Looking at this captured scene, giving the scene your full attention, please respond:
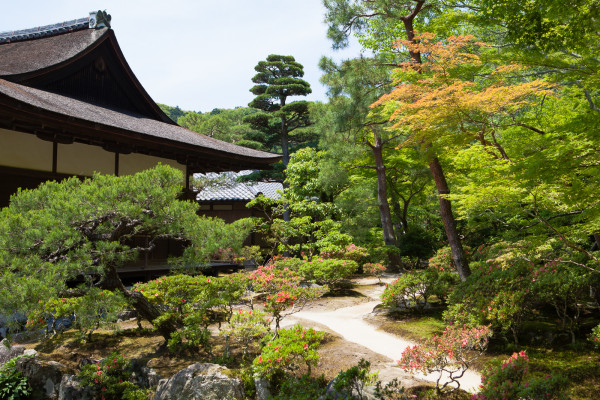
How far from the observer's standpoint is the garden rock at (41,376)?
17.3 feet

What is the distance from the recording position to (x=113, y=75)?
1134 centimetres

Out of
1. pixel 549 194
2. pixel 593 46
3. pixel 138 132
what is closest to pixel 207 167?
pixel 138 132

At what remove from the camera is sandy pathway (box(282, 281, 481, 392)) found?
5047 millimetres

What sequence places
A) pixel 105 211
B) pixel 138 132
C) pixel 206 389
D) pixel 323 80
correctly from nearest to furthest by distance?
pixel 105 211
pixel 206 389
pixel 138 132
pixel 323 80

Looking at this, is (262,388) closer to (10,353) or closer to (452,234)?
(10,353)

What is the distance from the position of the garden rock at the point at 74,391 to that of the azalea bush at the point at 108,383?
63mm

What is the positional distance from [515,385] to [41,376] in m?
6.06

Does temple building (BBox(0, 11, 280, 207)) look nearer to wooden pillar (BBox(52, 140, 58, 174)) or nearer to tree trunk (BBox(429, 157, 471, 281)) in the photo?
wooden pillar (BBox(52, 140, 58, 174))

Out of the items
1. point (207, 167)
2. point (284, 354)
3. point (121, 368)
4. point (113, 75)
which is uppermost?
point (113, 75)

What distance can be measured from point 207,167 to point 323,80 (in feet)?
17.6

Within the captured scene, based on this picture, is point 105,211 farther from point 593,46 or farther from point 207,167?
point 207,167

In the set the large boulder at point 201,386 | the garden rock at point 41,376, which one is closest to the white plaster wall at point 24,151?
the garden rock at point 41,376

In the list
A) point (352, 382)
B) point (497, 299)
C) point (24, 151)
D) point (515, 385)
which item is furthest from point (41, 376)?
point (497, 299)

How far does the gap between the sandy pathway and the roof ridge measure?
11.8m
